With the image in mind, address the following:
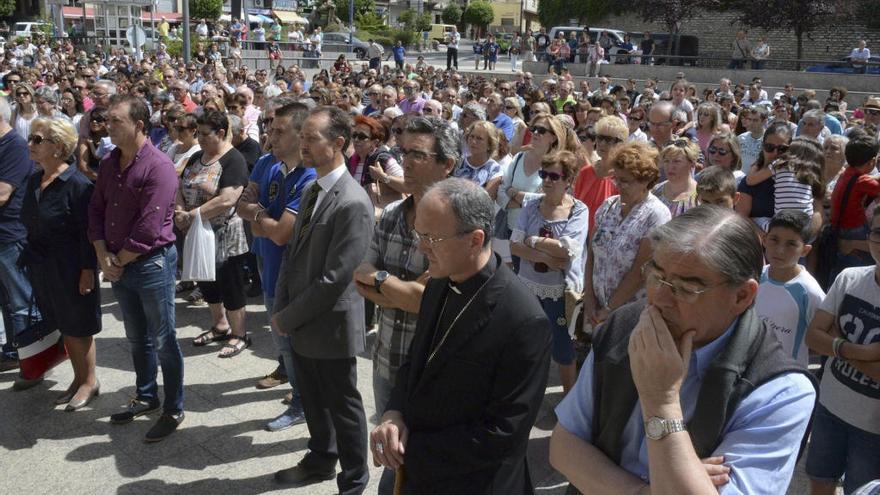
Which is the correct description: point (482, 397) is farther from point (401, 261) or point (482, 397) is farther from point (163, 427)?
point (163, 427)

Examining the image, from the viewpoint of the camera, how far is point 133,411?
4539 millimetres

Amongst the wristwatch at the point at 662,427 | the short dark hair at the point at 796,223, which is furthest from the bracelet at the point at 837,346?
the wristwatch at the point at 662,427

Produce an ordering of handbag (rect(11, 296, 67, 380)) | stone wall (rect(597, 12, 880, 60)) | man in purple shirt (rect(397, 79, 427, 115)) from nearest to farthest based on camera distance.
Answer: handbag (rect(11, 296, 67, 380)) → man in purple shirt (rect(397, 79, 427, 115)) → stone wall (rect(597, 12, 880, 60))

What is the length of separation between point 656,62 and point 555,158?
1072 inches

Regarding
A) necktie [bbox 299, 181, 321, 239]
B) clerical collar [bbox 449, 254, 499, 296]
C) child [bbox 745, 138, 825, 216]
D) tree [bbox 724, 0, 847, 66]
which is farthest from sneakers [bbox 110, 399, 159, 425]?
tree [bbox 724, 0, 847, 66]

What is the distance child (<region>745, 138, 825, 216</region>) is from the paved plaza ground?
1.85 m

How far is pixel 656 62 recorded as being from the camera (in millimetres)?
29312

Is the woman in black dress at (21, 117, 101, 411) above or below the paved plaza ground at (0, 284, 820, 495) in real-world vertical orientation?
above

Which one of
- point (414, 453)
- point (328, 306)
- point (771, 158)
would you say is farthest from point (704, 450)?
point (771, 158)

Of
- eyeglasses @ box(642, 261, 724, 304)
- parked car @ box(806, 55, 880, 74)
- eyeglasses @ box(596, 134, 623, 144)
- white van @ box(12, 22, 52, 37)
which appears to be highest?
white van @ box(12, 22, 52, 37)

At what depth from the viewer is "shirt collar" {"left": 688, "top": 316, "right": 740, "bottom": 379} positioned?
163 centimetres

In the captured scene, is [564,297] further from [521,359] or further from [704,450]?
[704,450]

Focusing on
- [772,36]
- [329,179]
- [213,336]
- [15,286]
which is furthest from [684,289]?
[772,36]

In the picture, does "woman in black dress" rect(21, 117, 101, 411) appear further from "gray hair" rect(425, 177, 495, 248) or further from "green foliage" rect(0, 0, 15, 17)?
"green foliage" rect(0, 0, 15, 17)
